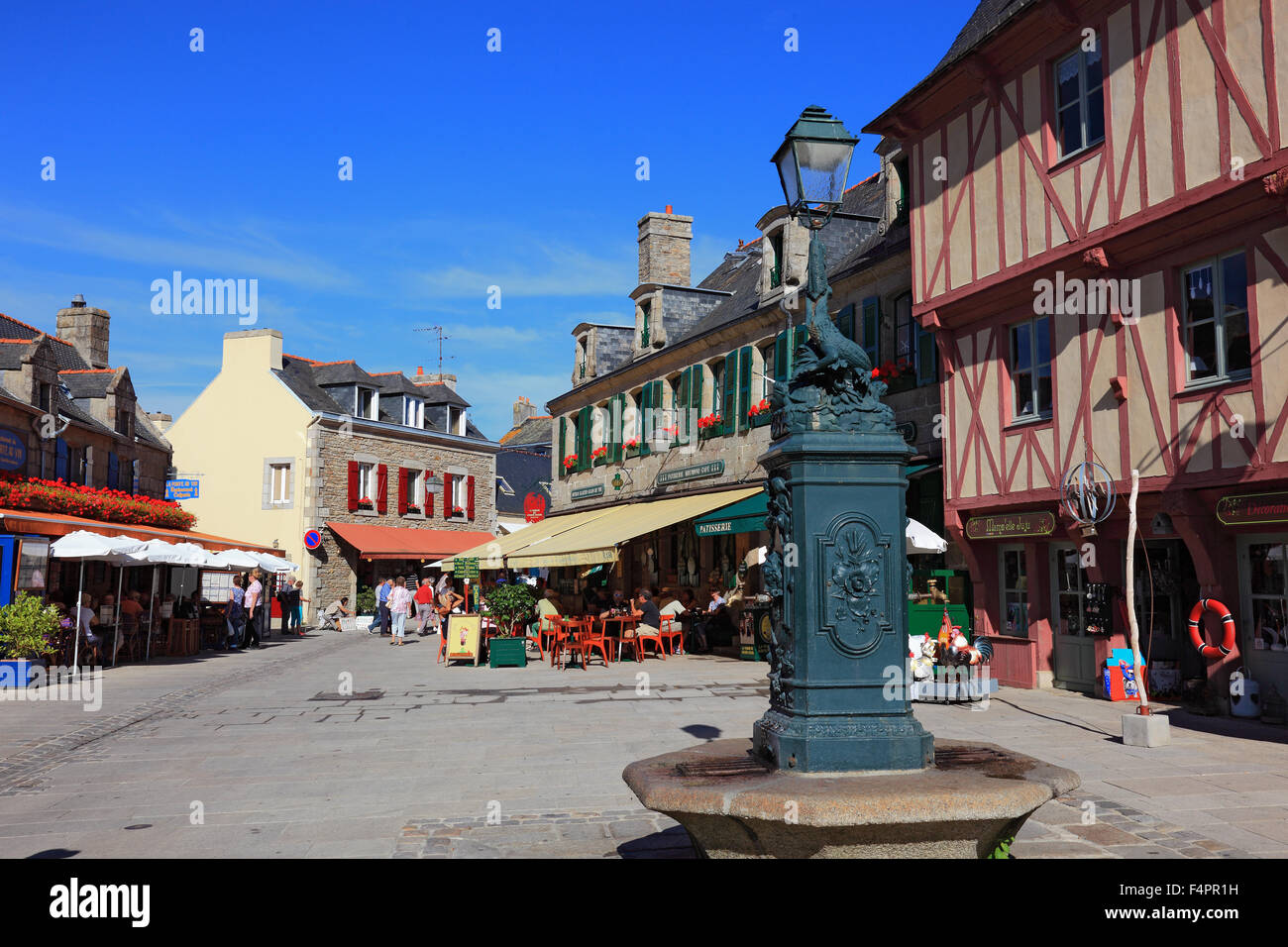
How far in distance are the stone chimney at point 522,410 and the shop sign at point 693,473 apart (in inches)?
1202

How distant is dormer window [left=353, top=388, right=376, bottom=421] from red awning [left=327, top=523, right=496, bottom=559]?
375cm

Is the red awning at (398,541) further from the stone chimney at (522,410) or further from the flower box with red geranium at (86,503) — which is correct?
the stone chimney at (522,410)

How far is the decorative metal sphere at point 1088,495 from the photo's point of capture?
10469 mm

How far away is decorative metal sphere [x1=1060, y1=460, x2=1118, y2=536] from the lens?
34.3ft

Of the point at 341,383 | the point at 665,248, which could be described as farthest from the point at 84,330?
the point at 665,248

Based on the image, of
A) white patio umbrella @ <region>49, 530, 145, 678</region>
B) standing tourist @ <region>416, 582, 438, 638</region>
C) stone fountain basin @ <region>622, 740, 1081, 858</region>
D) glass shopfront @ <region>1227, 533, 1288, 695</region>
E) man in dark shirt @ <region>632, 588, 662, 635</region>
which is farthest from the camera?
standing tourist @ <region>416, 582, 438, 638</region>

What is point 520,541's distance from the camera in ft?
70.8

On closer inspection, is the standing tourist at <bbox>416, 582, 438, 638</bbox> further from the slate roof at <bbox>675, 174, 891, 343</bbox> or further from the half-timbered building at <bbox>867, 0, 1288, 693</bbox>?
the half-timbered building at <bbox>867, 0, 1288, 693</bbox>

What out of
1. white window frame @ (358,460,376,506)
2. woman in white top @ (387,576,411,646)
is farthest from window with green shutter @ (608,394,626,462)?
white window frame @ (358,460,376,506)

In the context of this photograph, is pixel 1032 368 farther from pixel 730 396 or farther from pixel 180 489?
pixel 180 489

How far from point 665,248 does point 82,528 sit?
14807mm

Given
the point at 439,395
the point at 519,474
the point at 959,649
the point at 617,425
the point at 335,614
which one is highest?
the point at 439,395

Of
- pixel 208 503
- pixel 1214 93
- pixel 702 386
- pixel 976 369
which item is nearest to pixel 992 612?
pixel 976 369
